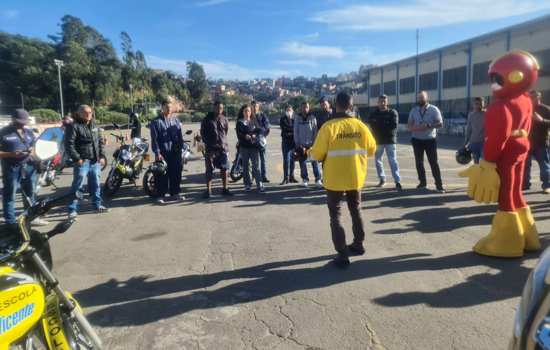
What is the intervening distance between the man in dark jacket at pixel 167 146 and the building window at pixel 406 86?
43.2 m

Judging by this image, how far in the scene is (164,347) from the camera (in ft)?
9.93

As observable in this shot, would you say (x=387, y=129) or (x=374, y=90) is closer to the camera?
(x=387, y=129)

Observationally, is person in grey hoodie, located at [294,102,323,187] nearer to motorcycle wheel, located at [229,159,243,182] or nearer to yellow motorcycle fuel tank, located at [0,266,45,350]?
motorcycle wheel, located at [229,159,243,182]

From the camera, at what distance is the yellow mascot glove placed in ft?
14.2

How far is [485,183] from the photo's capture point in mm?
4363

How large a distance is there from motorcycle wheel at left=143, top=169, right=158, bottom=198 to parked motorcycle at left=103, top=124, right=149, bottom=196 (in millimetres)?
662

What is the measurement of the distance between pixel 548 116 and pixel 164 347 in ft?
24.3

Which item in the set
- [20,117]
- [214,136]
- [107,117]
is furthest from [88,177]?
[107,117]

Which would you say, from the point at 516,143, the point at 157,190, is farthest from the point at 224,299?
the point at 157,190

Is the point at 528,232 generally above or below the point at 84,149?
below

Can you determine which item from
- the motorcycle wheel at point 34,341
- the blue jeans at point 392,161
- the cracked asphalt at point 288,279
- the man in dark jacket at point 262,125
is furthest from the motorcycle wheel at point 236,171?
the motorcycle wheel at point 34,341

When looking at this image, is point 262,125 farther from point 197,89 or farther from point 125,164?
point 197,89

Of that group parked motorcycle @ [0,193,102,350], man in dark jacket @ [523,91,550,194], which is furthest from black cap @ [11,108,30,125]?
man in dark jacket @ [523,91,550,194]

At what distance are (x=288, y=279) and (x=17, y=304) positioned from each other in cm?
264
